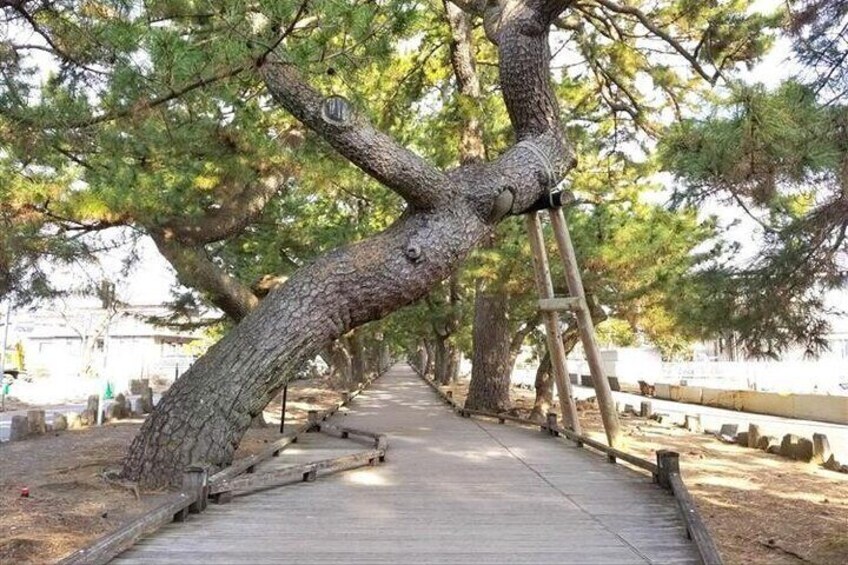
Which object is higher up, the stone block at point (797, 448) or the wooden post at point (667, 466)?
the wooden post at point (667, 466)

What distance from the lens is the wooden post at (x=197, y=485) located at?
4.97 m

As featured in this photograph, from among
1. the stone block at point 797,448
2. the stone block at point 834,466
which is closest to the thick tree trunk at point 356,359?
the stone block at point 797,448

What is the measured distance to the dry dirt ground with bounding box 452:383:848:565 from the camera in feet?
15.9

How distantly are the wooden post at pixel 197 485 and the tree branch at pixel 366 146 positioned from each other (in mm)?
3152

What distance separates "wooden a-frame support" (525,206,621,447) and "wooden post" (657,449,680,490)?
290cm

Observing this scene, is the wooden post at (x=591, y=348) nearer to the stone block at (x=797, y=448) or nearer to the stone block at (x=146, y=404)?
the stone block at (x=797, y=448)

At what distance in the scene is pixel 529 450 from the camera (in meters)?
8.61

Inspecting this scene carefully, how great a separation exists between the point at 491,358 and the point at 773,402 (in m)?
12.0

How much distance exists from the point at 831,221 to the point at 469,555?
3.58 metres

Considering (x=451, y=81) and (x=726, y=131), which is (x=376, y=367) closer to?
(x=451, y=81)

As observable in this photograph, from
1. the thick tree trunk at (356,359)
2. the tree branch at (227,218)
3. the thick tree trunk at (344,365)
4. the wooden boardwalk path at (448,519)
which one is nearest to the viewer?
the wooden boardwalk path at (448,519)

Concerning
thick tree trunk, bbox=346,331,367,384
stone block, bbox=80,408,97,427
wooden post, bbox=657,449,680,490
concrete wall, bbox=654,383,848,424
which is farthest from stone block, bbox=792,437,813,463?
thick tree trunk, bbox=346,331,367,384

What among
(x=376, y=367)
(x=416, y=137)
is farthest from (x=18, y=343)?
(x=416, y=137)

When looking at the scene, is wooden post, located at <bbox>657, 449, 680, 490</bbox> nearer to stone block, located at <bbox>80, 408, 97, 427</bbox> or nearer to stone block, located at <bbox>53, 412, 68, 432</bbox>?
stone block, located at <bbox>53, 412, 68, 432</bbox>
